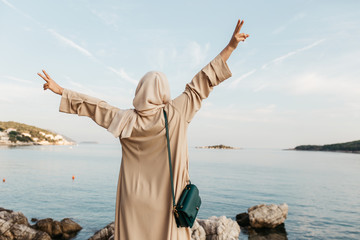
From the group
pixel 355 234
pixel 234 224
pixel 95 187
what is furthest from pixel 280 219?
pixel 95 187

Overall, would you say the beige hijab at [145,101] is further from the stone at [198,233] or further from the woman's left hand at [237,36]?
the stone at [198,233]

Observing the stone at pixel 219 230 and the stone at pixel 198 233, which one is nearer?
the stone at pixel 198 233

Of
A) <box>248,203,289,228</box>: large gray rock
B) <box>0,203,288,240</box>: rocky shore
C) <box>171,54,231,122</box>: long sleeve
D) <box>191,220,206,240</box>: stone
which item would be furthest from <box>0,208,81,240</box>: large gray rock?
<box>171,54,231,122</box>: long sleeve

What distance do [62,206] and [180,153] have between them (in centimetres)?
1853

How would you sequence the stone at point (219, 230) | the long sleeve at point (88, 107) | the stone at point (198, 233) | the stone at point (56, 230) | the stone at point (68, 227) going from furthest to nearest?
the stone at point (68, 227) < the stone at point (56, 230) < the stone at point (219, 230) < the stone at point (198, 233) < the long sleeve at point (88, 107)

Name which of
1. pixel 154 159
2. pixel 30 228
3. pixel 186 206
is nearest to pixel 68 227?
pixel 30 228

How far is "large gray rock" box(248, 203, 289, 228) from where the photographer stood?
1343cm

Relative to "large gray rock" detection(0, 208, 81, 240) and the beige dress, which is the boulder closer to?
"large gray rock" detection(0, 208, 81, 240)

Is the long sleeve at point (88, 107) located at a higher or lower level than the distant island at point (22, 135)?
lower

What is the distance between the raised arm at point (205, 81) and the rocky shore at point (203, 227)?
23.2 ft

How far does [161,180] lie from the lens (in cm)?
213

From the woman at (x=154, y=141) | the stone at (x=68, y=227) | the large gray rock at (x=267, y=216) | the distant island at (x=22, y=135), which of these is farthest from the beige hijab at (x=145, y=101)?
the distant island at (x=22, y=135)

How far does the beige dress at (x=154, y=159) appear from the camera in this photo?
2082 mm

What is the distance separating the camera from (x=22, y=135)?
13575cm
